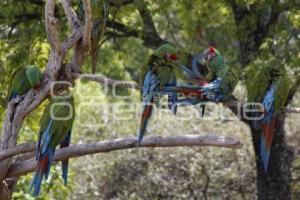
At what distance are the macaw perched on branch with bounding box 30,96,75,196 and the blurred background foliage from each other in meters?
3.32

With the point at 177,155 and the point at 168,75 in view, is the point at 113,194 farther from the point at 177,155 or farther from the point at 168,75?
the point at 168,75

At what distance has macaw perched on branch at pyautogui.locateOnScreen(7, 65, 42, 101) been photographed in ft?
14.0

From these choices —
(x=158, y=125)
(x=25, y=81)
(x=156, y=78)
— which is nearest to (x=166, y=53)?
(x=156, y=78)

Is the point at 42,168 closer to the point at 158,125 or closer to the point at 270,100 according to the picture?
the point at 270,100

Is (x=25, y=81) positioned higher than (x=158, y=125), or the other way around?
(x=25, y=81)

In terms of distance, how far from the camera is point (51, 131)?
3.90 m

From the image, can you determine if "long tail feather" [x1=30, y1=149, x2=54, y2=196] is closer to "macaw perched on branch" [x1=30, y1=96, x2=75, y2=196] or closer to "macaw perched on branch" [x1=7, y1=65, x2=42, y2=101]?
"macaw perched on branch" [x1=30, y1=96, x2=75, y2=196]

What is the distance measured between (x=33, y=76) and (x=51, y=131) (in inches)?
21.7

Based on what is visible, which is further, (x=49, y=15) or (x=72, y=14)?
(x=72, y=14)

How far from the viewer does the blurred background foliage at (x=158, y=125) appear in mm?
7453

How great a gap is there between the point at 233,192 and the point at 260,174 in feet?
4.38

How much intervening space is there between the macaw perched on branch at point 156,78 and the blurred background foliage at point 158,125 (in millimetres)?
3198

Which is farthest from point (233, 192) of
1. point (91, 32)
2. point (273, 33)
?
point (91, 32)

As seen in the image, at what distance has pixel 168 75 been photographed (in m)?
3.95
